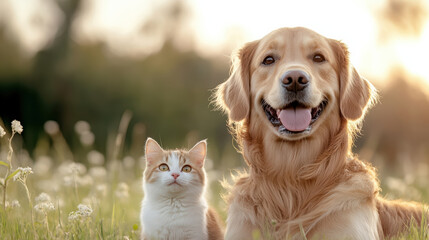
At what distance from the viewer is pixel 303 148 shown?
3775 mm

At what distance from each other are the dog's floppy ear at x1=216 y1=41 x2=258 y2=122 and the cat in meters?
0.40

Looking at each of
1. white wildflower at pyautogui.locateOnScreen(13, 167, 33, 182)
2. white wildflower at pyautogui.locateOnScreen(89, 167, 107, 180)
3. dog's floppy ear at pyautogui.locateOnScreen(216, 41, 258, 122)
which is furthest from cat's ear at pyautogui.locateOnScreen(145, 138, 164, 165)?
white wildflower at pyautogui.locateOnScreen(89, 167, 107, 180)

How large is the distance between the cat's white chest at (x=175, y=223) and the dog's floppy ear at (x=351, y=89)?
1.38m

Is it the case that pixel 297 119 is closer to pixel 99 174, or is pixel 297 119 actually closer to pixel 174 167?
pixel 174 167

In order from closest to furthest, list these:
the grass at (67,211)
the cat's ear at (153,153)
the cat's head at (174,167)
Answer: the grass at (67,211)
the cat's head at (174,167)
the cat's ear at (153,153)

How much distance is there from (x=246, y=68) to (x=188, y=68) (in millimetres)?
11172

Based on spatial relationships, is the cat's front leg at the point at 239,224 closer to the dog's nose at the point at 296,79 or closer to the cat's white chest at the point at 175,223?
the cat's white chest at the point at 175,223

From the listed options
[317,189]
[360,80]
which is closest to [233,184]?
[317,189]

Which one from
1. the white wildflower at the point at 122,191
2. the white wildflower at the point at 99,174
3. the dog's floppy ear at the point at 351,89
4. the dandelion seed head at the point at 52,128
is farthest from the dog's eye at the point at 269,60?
the dandelion seed head at the point at 52,128

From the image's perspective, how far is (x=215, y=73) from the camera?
1500cm

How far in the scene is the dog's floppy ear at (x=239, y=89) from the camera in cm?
400

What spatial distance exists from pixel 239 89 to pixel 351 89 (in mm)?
862

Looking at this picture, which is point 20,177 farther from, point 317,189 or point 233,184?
point 317,189

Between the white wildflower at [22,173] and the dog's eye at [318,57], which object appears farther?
the dog's eye at [318,57]
